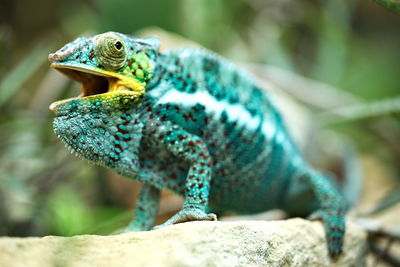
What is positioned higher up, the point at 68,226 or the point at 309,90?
the point at 309,90

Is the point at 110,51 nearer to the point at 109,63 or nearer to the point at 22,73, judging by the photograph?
the point at 109,63

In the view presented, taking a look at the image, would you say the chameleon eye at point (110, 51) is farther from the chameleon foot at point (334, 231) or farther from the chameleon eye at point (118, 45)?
the chameleon foot at point (334, 231)

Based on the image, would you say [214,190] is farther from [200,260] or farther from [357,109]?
[357,109]

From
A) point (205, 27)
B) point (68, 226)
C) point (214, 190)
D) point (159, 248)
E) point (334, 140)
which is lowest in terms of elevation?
point (68, 226)

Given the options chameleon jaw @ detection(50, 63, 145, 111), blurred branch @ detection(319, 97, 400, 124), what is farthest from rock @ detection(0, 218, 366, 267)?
blurred branch @ detection(319, 97, 400, 124)

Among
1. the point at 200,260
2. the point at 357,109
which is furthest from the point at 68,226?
the point at 357,109

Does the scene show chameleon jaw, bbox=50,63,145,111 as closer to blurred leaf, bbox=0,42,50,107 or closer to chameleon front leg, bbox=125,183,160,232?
chameleon front leg, bbox=125,183,160,232

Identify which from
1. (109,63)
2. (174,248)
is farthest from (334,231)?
(109,63)
